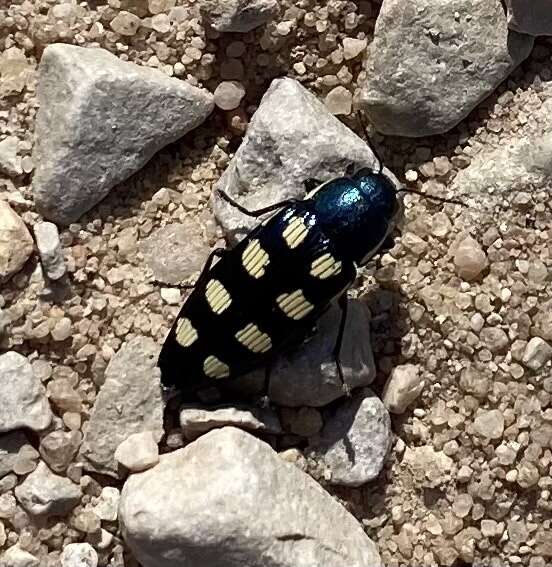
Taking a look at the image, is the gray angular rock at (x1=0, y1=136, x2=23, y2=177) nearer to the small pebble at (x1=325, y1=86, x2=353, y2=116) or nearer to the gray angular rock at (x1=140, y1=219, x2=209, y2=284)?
the gray angular rock at (x1=140, y1=219, x2=209, y2=284)

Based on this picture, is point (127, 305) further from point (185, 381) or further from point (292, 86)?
Answer: point (292, 86)

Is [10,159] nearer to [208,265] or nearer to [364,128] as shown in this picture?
[208,265]

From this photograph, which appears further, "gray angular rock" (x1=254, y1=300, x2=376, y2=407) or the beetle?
"gray angular rock" (x1=254, y1=300, x2=376, y2=407)

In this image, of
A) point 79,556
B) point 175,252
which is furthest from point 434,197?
point 79,556

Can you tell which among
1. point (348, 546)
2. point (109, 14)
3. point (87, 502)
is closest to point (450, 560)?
point (348, 546)

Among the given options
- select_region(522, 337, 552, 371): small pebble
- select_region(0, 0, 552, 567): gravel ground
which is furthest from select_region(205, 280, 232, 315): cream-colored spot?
select_region(522, 337, 552, 371): small pebble

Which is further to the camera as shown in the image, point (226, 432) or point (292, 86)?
point (292, 86)

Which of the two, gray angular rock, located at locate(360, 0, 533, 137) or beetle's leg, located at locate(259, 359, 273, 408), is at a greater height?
gray angular rock, located at locate(360, 0, 533, 137)
